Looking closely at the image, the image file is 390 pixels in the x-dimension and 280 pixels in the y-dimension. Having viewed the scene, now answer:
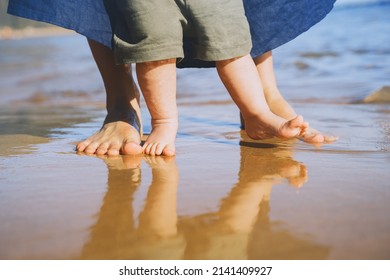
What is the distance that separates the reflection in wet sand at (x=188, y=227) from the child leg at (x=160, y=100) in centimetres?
29

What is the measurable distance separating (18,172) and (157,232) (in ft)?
1.86

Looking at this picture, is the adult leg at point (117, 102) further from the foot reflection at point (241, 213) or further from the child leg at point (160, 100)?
the foot reflection at point (241, 213)

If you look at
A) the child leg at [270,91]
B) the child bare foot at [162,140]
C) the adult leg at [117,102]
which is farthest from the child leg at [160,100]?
the child leg at [270,91]

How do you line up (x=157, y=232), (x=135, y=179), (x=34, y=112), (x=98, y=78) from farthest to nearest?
(x=98, y=78), (x=34, y=112), (x=135, y=179), (x=157, y=232)

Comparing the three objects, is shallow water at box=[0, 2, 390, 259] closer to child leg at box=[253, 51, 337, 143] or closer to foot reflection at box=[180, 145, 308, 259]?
foot reflection at box=[180, 145, 308, 259]

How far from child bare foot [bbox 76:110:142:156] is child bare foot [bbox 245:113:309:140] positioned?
0.35 metres

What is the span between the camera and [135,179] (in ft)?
4.04

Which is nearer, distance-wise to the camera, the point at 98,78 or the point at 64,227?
the point at 64,227

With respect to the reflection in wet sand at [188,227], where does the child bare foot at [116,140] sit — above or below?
above

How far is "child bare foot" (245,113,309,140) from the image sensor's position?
4.96 ft

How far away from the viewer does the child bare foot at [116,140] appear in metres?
1.56

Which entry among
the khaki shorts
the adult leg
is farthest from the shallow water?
the khaki shorts
